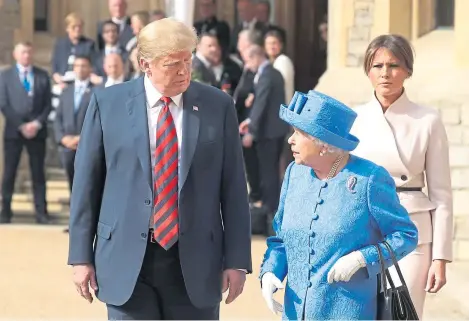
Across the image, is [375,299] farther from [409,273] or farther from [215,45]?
[215,45]

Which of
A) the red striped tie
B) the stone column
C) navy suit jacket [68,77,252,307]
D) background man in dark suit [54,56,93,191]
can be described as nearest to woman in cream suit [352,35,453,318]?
navy suit jacket [68,77,252,307]

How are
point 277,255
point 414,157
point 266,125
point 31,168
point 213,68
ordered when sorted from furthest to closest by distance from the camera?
point 31,168, point 213,68, point 266,125, point 414,157, point 277,255

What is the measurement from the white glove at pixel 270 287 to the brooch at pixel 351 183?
40 centimetres

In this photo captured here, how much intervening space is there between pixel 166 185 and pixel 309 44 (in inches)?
574

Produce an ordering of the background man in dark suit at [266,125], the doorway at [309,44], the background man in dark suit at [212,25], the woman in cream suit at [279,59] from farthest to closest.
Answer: the doorway at [309,44]
the background man in dark suit at [212,25]
the woman in cream suit at [279,59]
the background man in dark suit at [266,125]

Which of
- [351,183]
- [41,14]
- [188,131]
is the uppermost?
[188,131]

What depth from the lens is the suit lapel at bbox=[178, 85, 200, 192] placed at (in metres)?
5.50

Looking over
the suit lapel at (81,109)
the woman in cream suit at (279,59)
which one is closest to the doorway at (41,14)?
the woman in cream suit at (279,59)

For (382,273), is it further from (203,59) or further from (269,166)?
(203,59)

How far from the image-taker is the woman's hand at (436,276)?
20.2 feet

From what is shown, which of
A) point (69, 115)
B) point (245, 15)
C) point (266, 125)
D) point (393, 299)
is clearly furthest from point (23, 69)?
point (393, 299)

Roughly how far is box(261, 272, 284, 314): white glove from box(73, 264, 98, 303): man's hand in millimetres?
798

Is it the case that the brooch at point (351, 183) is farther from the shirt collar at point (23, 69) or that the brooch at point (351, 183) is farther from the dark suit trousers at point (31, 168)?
the shirt collar at point (23, 69)

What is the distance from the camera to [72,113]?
45.4 feet
